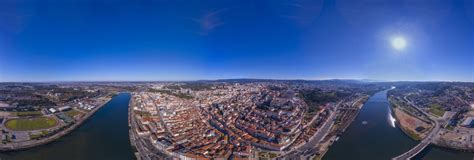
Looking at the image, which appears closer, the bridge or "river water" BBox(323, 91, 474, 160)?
the bridge

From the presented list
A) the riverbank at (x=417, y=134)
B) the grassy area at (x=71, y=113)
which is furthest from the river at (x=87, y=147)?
the riverbank at (x=417, y=134)

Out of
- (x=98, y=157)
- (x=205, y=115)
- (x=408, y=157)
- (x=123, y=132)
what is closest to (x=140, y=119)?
(x=123, y=132)

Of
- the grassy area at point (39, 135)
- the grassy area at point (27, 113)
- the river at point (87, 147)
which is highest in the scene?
the grassy area at point (27, 113)

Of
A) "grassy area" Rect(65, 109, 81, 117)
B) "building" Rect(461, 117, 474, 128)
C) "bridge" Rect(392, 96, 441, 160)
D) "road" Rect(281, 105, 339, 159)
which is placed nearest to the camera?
"bridge" Rect(392, 96, 441, 160)

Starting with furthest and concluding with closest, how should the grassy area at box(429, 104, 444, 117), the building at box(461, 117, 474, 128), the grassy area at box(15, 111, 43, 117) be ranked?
the grassy area at box(429, 104, 444, 117) → the grassy area at box(15, 111, 43, 117) → the building at box(461, 117, 474, 128)

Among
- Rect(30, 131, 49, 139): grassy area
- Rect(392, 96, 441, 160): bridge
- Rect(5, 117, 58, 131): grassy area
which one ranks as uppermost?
Rect(5, 117, 58, 131): grassy area

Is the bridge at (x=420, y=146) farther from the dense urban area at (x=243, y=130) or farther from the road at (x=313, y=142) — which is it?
the road at (x=313, y=142)

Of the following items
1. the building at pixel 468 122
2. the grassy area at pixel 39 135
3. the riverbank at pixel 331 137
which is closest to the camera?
the riverbank at pixel 331 137

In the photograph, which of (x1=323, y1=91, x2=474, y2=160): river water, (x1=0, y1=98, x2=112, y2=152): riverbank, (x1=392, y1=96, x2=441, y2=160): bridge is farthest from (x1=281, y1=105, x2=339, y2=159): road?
(x1=0, y1=98, x2=112, y2=152): riverbank

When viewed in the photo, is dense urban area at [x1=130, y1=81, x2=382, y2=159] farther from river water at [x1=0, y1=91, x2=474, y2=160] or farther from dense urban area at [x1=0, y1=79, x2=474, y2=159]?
river water at [x1=0, y1=91, x2=474, y2=160]
